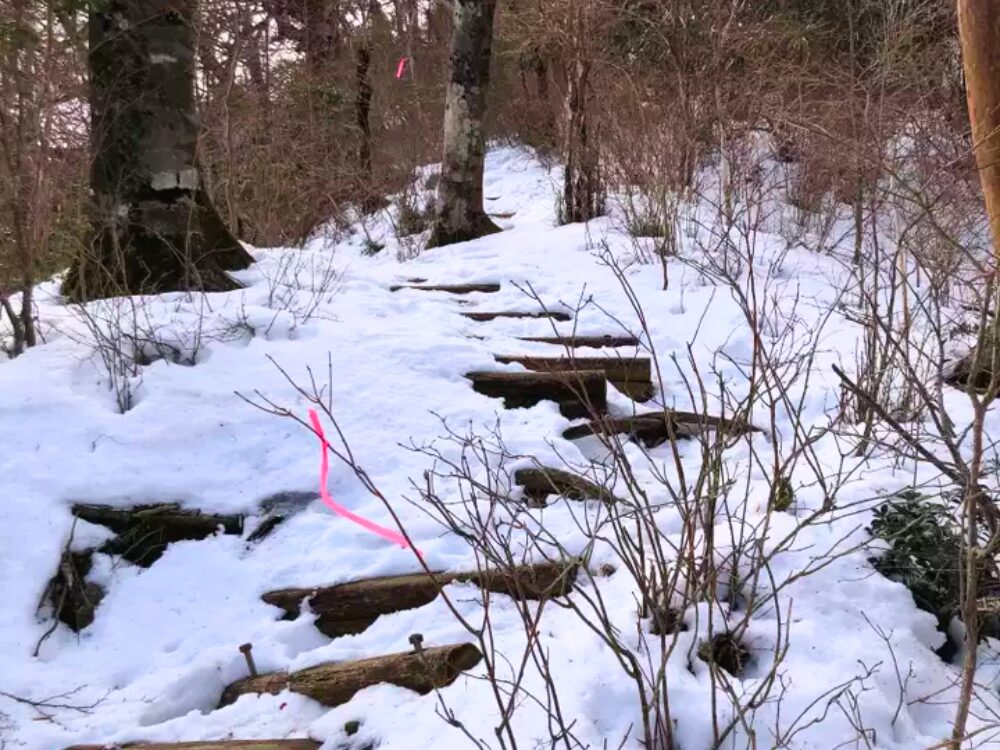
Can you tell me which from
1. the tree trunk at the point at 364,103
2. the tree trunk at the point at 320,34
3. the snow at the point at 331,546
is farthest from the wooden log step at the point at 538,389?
the tree trunk at the point at 320,34

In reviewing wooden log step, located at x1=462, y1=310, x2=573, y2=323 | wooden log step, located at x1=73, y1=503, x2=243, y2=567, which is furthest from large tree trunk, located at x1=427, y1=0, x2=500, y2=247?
wooden log step, located at x1=73, y1=503, x2=243, y2=567

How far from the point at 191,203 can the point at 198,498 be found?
197 centimetres

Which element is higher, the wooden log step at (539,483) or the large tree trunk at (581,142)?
the large tree trunk at (581,142)

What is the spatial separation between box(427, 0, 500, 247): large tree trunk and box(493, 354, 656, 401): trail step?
144 inches

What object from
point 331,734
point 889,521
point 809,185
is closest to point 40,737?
point 331,734

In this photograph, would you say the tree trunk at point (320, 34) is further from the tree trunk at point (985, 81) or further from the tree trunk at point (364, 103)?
the tree trunk at point (985, 81)

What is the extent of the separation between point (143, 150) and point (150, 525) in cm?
216

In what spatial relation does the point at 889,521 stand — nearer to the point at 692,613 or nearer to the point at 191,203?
the point at 692,613

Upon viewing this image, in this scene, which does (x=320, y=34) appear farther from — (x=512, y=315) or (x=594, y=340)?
(x=594, y=340)

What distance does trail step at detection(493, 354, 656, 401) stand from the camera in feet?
11.4

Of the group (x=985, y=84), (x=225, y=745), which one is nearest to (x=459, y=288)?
(x=985, y=84)

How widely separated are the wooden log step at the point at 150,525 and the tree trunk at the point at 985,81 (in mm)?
3307

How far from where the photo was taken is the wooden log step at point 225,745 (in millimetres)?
1689

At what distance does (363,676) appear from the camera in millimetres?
1871
